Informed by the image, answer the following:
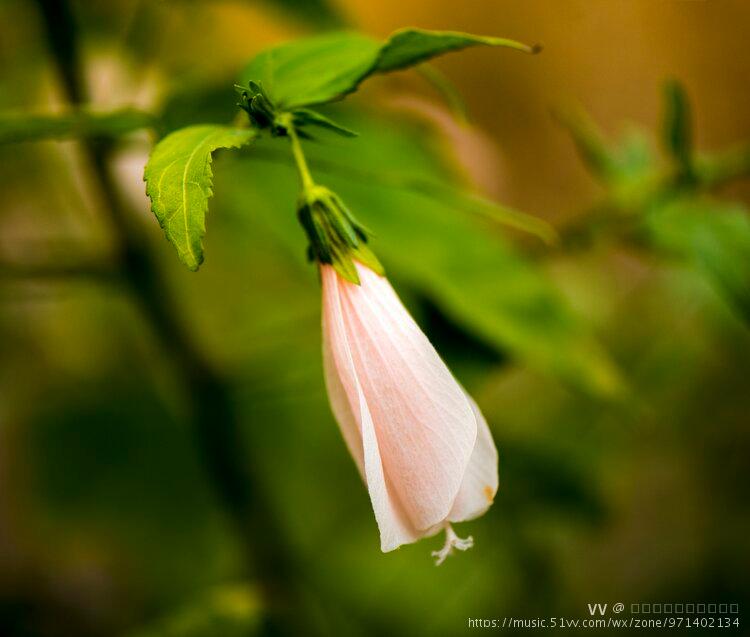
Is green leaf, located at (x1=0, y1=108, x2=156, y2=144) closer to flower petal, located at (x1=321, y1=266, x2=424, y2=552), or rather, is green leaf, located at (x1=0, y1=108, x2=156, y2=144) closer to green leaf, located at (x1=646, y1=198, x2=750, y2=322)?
flower petal, located at (x1=321, y1=266, x2=424, y2=552)

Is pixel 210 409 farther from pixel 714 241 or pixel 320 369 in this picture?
pixel 714 241

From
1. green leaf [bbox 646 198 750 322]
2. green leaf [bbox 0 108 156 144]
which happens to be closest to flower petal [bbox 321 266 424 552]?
green leaf [bbox 0 108 156 144]

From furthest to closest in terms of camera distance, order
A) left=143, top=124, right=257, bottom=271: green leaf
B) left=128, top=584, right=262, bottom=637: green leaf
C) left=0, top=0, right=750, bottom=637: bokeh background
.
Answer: left=0, top=0, right=750, bottom=637: bokeh background < left=128, top=584, right=262, bottom=637: green leaf < left=143, top=124, right=257, bottom=271: green leaf

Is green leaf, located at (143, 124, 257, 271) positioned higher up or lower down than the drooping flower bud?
higher up

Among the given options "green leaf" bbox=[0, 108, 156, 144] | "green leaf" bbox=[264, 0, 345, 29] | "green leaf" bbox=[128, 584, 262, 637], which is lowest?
"green leaf" bbox=[128, 584, 262, 637]

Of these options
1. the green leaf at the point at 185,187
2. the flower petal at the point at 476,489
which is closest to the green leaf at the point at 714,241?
the flower petal at the point at 476,489

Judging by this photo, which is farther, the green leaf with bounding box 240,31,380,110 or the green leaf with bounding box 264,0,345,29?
the green leaf with bounding box 264,0,345,29

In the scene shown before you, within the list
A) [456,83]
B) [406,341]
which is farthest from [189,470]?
[456,83]

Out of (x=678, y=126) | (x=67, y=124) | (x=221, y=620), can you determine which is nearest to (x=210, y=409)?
(x=221, y=620)

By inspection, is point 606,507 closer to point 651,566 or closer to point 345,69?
point 651,566
